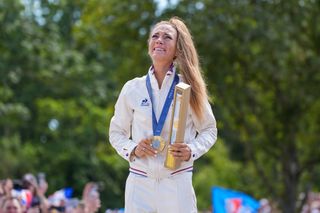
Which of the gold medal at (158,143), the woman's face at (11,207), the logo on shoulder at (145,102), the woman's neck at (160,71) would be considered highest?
the woman's neck at (160,71)

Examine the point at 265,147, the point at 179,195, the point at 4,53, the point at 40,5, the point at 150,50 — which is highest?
the point at 40,5

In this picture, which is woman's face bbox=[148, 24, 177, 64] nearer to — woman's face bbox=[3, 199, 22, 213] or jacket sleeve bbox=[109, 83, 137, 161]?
jacket sleeve bbox=[109, 83, 137, 161]

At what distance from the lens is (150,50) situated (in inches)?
266

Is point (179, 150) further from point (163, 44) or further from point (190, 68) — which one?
point (163, 44)

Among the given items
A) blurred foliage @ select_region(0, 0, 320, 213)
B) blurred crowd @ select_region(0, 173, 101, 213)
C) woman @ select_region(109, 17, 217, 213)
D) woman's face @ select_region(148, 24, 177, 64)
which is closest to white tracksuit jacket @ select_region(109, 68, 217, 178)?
woman @ select_region(109, 17, 217, 213)

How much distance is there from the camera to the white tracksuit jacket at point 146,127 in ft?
21.1

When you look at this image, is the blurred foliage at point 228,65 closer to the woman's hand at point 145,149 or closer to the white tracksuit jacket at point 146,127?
the white tracksuit jacket at point 146,127

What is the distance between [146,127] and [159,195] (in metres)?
0.48

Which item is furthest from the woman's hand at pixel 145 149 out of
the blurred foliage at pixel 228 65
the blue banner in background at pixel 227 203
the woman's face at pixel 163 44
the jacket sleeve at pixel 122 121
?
the blurred foliage at pixel 228 65

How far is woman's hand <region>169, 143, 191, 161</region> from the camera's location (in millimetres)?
6285

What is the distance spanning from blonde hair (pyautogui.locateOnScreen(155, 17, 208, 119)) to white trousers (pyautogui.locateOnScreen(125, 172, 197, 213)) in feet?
1.70

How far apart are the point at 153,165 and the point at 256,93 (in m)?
18.3

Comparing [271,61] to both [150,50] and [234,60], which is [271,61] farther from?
[150,50]

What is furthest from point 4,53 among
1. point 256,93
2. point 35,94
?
point 35,94
